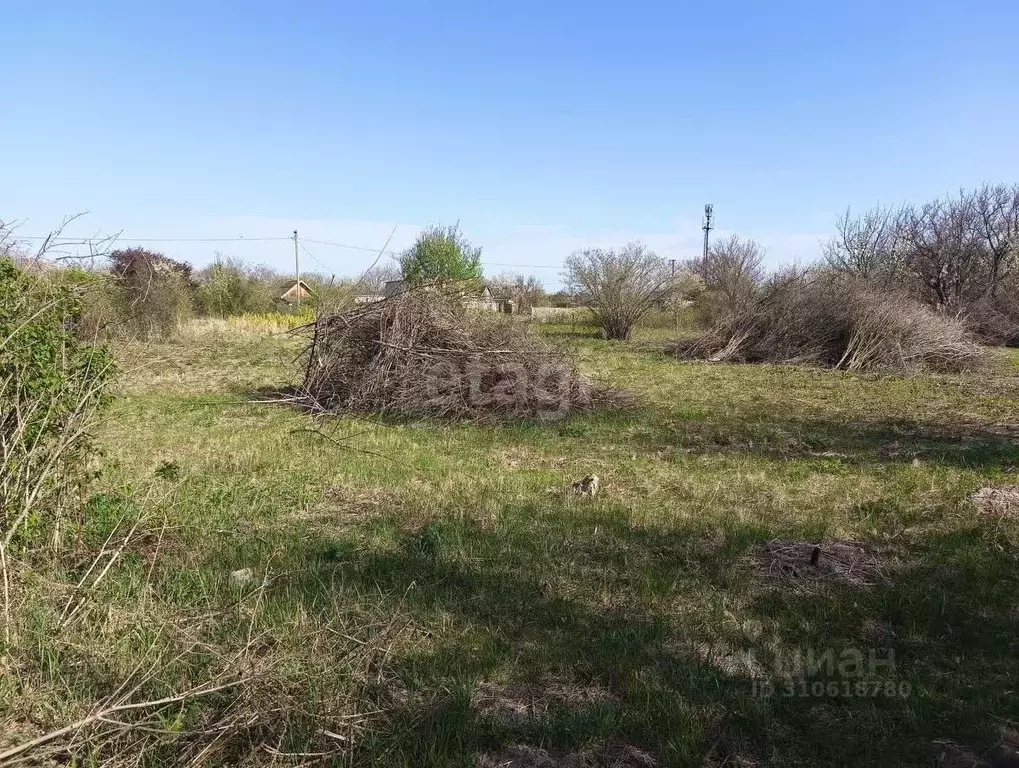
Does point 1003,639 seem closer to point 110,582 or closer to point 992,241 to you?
point 110,582

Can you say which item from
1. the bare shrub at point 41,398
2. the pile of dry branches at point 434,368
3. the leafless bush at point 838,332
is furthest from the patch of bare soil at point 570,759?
the leafless bush at point 838,332

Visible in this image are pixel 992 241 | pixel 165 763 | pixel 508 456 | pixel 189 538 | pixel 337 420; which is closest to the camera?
pixel 165 763

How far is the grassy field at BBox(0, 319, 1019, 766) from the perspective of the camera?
261 cm

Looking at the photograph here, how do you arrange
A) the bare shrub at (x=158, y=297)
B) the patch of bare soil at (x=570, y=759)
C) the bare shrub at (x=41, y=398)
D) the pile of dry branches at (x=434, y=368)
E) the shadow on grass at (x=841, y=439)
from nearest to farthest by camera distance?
the patch of bare soil at (x=570, y=759) → the bare shrub at (x=41, y=398) → the shadow on grass at (x=841, y=439) → the pile of dry branches at (x=434, y=368) → the bare shrub at (x=158, y=297)

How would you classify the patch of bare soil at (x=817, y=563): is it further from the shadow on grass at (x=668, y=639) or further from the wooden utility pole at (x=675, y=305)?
the wooden utility pole at (x=675, y=305)

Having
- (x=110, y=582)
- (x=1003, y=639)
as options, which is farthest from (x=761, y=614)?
(x=110, y=582)

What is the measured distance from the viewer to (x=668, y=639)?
3453 mm

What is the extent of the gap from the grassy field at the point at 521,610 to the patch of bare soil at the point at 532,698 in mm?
14

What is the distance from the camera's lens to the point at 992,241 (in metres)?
29.9

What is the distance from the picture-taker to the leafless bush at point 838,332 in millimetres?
16984

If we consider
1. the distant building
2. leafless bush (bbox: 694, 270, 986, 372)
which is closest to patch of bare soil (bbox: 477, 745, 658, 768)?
leafless bush (bbox: 694, 270, 986, 372)

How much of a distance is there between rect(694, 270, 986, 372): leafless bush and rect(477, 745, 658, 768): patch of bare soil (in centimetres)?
1654

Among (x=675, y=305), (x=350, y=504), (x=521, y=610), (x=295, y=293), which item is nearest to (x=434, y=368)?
(x=350, y=504)

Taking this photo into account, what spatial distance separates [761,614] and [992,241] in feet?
111
